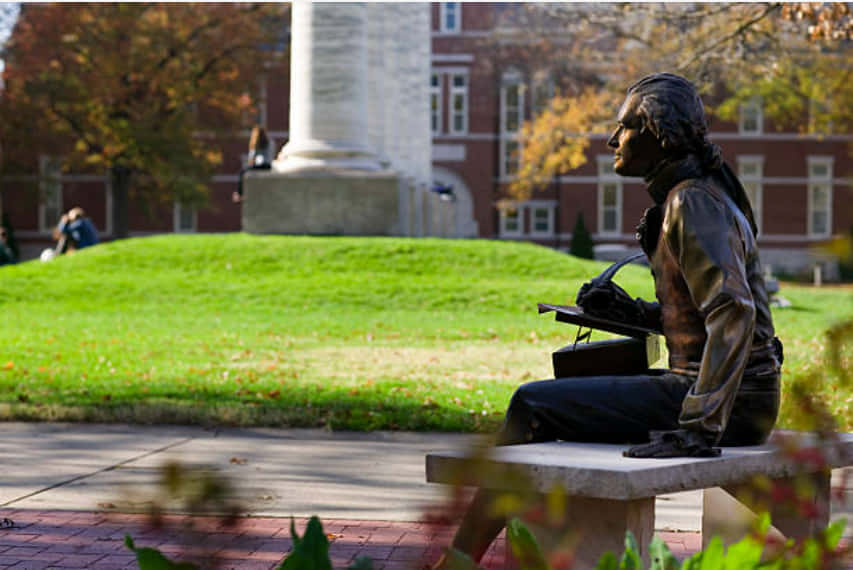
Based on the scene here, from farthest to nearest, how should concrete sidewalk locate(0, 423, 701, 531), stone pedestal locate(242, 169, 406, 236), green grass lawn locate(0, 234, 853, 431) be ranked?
stone pedestal locate(242, 169, 406, 236), green grass lawn locate(0, 234, 853, 431), concrete sidewalk locate(0, 423, 701, 531)

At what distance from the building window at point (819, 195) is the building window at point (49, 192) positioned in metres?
32.3

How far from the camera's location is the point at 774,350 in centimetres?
440

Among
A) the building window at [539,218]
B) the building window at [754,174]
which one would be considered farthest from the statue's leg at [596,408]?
the building window at [754,174]

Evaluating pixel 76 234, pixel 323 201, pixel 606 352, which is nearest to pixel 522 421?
pixel 606 352

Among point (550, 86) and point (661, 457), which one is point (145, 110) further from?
point (661, 457)

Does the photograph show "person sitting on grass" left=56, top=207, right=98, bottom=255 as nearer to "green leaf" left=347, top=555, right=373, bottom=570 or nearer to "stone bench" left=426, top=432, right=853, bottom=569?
"stone bench" left=426, top=432, right=853, bottom=569

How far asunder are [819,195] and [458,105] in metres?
16.6

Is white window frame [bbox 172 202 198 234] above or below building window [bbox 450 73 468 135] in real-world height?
below

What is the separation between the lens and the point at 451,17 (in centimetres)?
5803

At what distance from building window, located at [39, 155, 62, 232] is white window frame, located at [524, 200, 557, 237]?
20136mm

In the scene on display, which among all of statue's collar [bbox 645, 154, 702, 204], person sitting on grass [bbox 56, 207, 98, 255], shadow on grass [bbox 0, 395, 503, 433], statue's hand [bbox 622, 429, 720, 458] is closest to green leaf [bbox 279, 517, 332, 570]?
statue's hand [bbox 622, 429, 720, 458]

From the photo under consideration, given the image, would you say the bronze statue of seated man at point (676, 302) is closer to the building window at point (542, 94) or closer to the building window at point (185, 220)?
the building window at point (542, 94)

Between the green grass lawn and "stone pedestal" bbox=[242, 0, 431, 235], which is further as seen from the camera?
"stone pedestal" bbox=[242, 0, 431, 235]

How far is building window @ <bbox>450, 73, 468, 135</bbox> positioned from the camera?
57.6 metres
